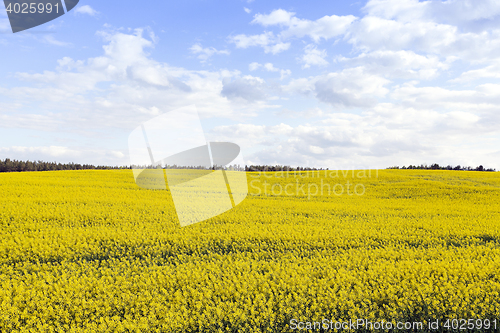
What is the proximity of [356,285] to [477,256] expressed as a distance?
6.11 meters

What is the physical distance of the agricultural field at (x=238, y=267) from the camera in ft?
19.4

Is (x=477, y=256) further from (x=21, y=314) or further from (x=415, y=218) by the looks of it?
(x=21, y=314)

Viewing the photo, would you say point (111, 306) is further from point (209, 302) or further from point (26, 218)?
point (26, 218)

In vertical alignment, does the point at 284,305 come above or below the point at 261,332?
above

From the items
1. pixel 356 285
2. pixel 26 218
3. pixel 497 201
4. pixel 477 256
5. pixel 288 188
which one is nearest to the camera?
pixel 356 285

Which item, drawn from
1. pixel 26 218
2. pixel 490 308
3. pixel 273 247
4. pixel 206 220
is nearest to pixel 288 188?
pixel 206 220

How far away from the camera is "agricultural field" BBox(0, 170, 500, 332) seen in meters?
5.90

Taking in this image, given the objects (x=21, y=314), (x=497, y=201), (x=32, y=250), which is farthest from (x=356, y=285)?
(x=497, y=201)

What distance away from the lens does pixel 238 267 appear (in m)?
8.04

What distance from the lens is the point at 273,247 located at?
1085 centimetres

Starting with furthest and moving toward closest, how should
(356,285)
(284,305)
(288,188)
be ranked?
(288,188) → (356,285) → (284,305)

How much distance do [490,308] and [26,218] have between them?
1783cm

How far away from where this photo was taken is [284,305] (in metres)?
6.02

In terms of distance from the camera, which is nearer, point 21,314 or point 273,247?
point 21,314
